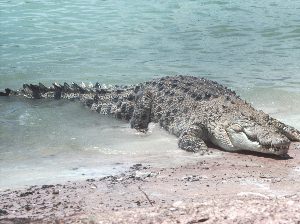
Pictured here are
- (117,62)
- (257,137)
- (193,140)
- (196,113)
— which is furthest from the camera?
(117,62)

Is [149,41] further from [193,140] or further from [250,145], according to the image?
[250,145]

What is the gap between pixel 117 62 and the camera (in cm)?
1572

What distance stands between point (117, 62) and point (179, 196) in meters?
10.4

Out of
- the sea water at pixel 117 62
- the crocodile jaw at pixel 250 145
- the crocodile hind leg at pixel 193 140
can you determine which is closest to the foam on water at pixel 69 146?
the sea water at pixel 117 62

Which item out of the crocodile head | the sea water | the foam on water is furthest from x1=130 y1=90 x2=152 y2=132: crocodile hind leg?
the crocodile head

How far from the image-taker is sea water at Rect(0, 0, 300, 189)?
27.6ft

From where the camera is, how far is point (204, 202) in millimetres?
4953

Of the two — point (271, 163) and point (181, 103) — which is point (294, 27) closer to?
point (181, 103)

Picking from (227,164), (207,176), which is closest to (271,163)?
(227,164)

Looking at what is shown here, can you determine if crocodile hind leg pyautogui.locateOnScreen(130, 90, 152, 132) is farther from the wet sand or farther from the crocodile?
the wet sand

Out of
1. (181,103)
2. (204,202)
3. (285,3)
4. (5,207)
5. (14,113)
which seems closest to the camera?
(204,202)

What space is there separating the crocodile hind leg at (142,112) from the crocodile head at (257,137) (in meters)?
2.20

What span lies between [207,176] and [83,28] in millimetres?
14341

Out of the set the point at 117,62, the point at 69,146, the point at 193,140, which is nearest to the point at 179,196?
the point at 193,140
